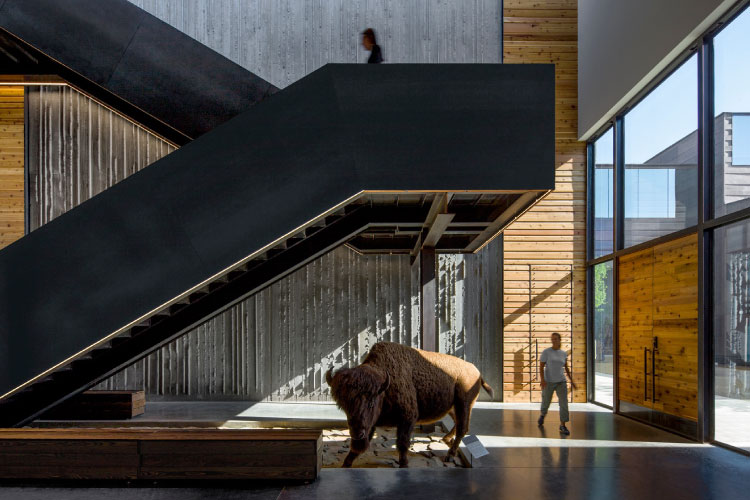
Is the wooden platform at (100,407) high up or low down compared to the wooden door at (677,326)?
down

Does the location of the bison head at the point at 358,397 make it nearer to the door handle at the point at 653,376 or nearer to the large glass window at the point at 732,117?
the large glass window at the point at 732,117

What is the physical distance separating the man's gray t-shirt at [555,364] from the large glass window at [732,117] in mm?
2910

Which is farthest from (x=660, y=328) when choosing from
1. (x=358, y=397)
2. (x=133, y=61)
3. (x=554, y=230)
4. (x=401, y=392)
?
(x=133, y=61)

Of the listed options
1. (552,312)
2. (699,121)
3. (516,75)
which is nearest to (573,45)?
(699,121)

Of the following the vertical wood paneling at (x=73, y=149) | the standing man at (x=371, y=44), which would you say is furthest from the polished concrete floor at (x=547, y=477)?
the vertical wood paneling at (x=73, y=149)

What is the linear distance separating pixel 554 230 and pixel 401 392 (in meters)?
7.04

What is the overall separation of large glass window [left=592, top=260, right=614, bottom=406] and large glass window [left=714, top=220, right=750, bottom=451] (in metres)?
3.46

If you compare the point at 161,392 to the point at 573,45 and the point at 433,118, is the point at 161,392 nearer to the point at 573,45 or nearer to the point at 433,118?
the point at 433,118

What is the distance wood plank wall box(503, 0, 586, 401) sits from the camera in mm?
11977

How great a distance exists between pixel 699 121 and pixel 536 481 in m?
5.56

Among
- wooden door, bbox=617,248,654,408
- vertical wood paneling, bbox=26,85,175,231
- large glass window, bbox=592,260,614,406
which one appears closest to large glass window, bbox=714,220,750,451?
wooden door, bbox=617,248,654,408

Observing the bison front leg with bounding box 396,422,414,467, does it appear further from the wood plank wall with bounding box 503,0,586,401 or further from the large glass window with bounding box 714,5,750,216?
the wood plank wall with bounding box 503,0,586,401

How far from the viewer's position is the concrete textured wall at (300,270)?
39.8 ft

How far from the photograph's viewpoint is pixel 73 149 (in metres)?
12.4
